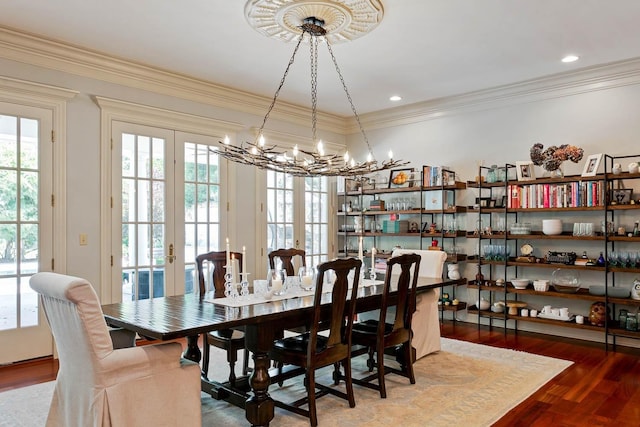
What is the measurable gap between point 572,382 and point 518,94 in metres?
3.24

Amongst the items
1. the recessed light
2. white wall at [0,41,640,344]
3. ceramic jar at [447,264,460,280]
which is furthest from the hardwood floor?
the recessed light

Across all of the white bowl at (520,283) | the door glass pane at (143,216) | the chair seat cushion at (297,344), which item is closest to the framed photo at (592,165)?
the white bowl at (520,283)

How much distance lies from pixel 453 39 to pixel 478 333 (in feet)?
10.2

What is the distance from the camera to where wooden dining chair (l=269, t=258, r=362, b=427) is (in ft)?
9.46

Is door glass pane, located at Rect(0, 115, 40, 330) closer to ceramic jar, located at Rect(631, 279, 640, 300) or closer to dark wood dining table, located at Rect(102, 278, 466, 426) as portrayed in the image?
dark wood dining table, located at Rect(102, 278, 466, 426)

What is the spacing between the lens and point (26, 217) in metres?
4.14

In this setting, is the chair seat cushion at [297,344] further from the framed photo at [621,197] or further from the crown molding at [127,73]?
the framed photo at [621,197]

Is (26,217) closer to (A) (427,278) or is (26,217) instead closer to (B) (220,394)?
(B) (220,394)

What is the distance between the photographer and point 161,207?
506 centimetres

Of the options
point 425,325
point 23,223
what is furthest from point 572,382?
point 23,223

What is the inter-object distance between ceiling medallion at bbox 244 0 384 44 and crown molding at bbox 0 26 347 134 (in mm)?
1881

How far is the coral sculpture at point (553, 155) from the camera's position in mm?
4836

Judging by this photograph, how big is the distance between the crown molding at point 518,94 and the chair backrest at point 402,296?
2.97 m

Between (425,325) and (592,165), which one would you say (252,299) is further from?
Result: (592,165)
